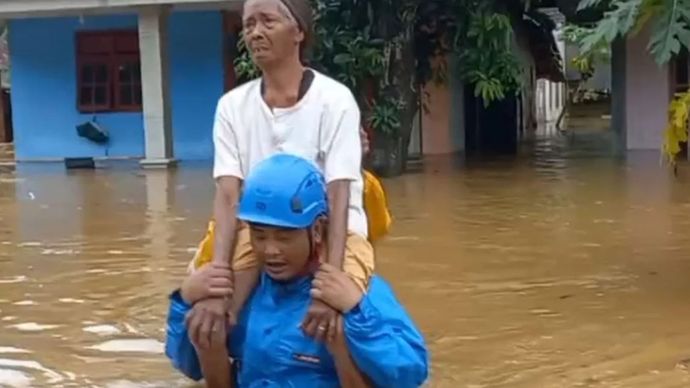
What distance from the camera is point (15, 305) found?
21.6 ft

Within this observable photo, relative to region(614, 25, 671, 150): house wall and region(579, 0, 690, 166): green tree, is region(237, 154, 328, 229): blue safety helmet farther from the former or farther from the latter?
region(614, 25, 671, 150): house wall

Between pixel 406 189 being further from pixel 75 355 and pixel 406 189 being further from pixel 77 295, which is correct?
pixel 75 355

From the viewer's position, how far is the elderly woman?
336cm

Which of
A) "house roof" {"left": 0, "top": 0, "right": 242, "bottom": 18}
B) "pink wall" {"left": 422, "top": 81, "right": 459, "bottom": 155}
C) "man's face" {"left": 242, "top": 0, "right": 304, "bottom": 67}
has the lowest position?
"pink wall" {"left": 422, "top": 81, "right": 459, "bottom": 155}

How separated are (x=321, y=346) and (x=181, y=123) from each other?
17449 mm

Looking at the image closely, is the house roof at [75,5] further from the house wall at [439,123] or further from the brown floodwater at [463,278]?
the brown floodwater at [463,278]

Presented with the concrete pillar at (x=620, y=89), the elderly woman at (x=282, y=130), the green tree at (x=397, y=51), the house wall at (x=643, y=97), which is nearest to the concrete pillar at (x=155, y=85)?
the green tree at (x=397, y=51)

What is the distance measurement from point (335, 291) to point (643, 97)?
16049 millimetres

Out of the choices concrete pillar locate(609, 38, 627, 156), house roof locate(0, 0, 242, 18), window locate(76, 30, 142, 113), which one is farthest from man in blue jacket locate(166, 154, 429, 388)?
window locate(76, 30, 142, 113)

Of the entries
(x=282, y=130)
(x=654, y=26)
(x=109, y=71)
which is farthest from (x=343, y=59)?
(x=282, y=130)

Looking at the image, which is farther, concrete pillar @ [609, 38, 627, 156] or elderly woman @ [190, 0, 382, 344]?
concrete pillar @ [609, 38, 627, 156]

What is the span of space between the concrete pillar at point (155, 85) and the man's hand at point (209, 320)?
14.9 metres

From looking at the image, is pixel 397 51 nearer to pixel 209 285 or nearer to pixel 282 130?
pixel 282 130

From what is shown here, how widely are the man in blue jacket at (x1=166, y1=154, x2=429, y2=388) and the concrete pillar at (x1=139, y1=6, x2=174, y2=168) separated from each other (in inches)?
593
